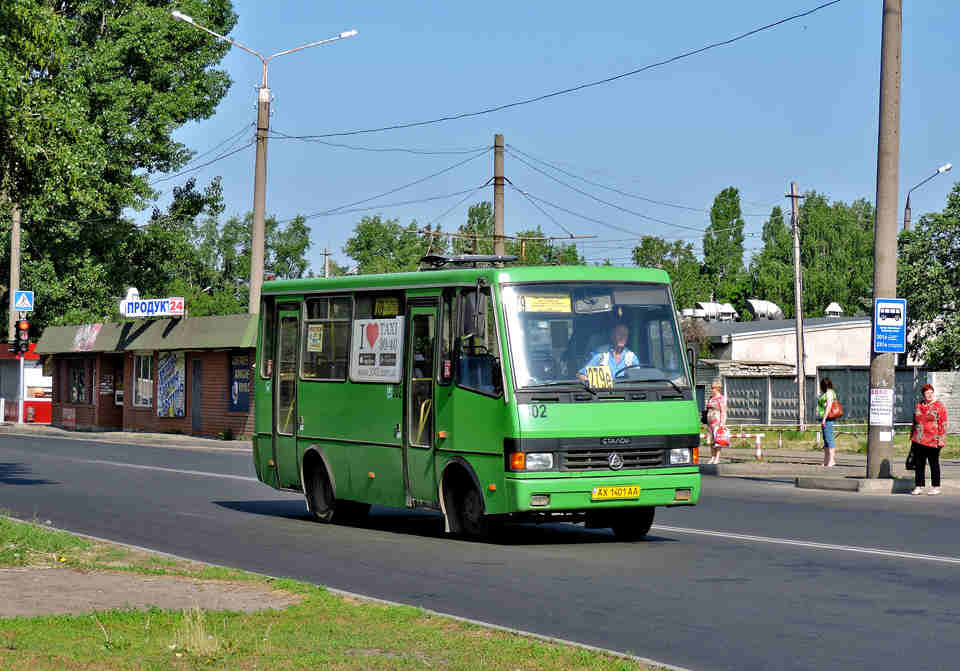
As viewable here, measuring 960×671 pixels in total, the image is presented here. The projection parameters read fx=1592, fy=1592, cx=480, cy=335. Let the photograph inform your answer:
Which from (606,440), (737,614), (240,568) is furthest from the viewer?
(606,440)

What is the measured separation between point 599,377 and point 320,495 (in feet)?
15.7

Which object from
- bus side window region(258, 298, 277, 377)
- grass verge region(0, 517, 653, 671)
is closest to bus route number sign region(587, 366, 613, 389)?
grass verge region(0, 517, 653, 671)

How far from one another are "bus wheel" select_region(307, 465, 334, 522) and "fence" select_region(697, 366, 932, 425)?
37635mm

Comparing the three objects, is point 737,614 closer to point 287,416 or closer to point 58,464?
point 287,416

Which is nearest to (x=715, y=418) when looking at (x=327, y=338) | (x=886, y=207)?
(x=886, y=207)

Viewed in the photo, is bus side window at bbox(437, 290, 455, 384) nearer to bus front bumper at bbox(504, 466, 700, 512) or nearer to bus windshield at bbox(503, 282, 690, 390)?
bus windshield at bbox(503, 282, 690, 390)

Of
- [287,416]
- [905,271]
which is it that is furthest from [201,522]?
[905,271]

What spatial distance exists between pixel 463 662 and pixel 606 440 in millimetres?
6715

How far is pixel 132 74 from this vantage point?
5688cm

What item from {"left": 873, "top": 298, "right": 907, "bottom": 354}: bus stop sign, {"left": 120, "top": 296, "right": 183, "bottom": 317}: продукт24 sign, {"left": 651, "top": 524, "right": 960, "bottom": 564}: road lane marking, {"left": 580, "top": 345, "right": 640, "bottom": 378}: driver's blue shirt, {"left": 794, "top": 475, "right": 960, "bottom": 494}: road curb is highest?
{"left": 120, "top": 296, "right": 183, "bottom": 317}: продукт24 sign

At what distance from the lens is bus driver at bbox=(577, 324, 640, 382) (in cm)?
1509

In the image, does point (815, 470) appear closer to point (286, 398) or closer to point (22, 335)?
point (286, 398)

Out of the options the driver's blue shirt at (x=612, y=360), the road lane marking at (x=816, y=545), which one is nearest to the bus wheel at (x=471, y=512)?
the driver's blue shirt at (x=612, y=360)

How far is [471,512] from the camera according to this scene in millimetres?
15703
